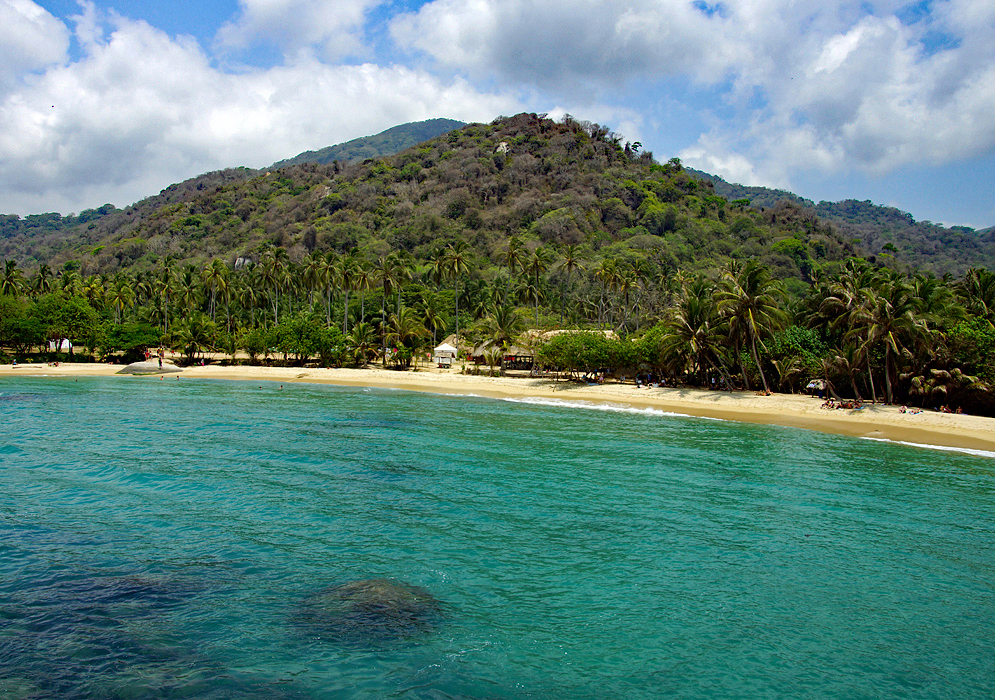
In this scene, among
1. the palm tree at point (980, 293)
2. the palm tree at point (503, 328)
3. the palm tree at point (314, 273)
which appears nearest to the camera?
the palm tree at point (980, 293)

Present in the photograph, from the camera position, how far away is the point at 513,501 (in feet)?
61.4

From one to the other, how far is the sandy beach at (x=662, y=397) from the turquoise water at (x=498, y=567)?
535 cm

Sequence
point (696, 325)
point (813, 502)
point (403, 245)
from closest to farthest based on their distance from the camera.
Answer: point (813, 502) → point (696, 325) → point (403, 245)

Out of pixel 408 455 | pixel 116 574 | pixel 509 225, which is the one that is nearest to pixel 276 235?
pixel 509 225

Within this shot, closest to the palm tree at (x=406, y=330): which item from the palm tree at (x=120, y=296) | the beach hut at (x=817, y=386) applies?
the palm tree at (x=120, y=296)

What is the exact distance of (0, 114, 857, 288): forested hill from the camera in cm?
11869

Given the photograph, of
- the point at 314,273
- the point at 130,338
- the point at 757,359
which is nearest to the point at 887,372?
the point at 757,359

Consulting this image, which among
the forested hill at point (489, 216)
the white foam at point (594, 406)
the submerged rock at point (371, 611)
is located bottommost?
the submerged rock at point (371, 611)

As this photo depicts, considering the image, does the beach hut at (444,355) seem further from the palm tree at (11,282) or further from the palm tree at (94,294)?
the palm tree at (11,282)

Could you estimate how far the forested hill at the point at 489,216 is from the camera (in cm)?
11869

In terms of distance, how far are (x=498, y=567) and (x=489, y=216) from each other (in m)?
127

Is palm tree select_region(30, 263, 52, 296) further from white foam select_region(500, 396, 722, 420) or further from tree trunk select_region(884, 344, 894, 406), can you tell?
tree trunk select_region(884, 344, 894, 406)

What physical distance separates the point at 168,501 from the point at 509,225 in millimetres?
118725

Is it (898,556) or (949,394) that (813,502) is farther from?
(949,394)
